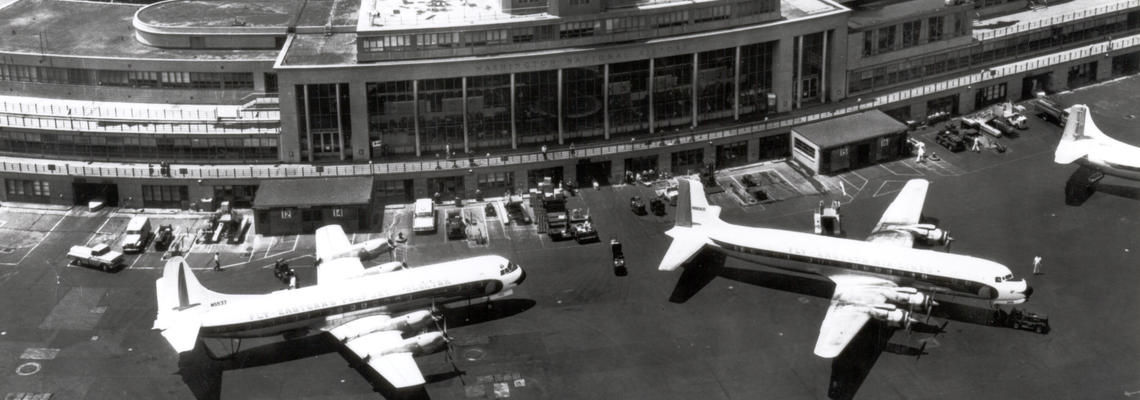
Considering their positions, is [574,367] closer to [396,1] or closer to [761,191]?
[761,191]

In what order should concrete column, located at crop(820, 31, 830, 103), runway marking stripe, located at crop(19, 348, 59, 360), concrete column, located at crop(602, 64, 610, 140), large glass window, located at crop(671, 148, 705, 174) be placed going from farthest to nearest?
1. concrete column, located at crop(820, 31, 830, 103)
2. large glass window, located at crop(671, 148, 705, 174)
3. concrete column, located at crop(602, 64, 610, 140)
4. runway marking stripe, located at crop(19, 348, 59, 360)

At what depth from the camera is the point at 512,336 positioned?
125500 millimetres

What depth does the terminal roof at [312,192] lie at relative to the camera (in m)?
148

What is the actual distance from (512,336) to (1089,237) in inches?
2646

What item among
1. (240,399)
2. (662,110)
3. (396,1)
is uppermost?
(396,1)

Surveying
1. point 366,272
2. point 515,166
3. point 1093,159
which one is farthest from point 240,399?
point 1093,159

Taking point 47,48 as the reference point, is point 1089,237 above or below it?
below

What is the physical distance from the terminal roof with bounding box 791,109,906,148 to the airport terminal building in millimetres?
3208

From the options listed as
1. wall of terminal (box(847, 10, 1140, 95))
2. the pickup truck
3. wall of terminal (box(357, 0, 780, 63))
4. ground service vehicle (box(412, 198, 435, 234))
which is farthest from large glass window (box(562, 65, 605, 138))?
the pickup truck

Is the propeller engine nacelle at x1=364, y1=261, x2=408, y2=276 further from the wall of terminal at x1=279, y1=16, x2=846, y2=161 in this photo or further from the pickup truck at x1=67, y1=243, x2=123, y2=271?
the wall of terminal at x1=279, y1=16, x2=846, y2=161

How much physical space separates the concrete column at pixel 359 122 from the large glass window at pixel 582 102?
81.5 ft

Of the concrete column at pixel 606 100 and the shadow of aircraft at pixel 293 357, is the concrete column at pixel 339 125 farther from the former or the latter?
the shadow of aircraft at pixel 293 357

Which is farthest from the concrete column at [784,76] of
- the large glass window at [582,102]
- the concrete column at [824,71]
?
the large glass window at [582,102]

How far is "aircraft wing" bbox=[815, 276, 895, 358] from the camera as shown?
386 feet
